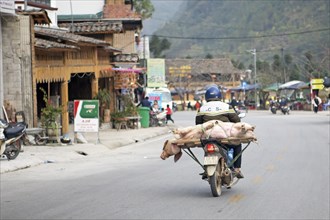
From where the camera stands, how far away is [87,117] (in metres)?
26.6

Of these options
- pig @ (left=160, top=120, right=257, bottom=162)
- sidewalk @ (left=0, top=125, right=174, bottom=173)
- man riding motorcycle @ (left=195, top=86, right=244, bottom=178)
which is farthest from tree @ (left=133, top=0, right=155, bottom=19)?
pig @ (left=160, top=120, right=257, bottom=162)

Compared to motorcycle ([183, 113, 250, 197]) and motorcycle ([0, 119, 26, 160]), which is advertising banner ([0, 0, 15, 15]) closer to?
motorcycle ([0, 119, 26, 160])

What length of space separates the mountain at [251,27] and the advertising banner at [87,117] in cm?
6824

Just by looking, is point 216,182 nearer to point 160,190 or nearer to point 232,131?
point 232,131

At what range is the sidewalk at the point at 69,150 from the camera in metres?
19.8

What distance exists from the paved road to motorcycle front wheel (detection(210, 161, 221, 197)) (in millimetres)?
144

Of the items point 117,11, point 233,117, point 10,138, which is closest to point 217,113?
point 233,117

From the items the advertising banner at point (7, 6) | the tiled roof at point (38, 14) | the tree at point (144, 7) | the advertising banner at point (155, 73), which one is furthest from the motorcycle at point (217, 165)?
the tree at point (144, 7)

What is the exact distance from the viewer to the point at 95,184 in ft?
50.4

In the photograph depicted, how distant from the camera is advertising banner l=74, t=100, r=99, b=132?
26531mm

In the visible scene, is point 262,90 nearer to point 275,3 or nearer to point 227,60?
point 227,60

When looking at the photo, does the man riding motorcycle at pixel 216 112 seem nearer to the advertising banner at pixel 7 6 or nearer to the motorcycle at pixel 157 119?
the advertising banner at pixel 7 6

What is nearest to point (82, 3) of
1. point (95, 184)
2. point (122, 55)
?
point (122, 55)

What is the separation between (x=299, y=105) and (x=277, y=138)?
47605 millimetres
